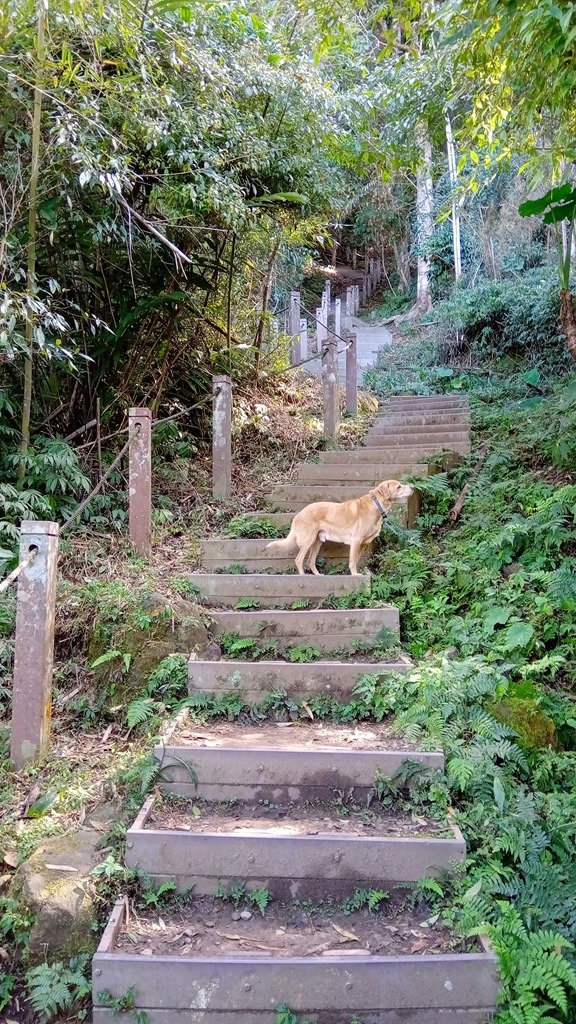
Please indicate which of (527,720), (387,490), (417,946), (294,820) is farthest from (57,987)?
(387,490)

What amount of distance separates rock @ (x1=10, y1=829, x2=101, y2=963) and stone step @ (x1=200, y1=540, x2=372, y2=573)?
8.35 feet

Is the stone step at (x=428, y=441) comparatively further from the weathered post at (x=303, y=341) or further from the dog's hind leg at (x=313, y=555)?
the weathered post at (x=303, y=341)

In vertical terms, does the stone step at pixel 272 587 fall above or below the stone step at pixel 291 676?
above

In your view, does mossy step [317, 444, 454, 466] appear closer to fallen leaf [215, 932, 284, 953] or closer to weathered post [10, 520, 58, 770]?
weathered post [10, 520, 58, 770]

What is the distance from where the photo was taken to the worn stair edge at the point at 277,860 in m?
2.57

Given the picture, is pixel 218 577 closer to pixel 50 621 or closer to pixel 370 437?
pixel 50 621

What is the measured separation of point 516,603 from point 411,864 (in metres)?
1.93

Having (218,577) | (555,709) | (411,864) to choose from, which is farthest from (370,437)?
(411,864)

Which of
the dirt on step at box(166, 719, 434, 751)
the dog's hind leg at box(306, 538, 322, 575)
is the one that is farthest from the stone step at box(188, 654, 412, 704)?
the dog's hind leg at box(306, 538, 322, 575)

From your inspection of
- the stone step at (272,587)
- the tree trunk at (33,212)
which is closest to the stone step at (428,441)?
the stone step at (272,587)

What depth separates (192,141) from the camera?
5207 mm

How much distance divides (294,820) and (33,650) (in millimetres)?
1528

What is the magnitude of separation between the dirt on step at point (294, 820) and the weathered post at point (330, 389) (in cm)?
489

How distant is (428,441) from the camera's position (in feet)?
23.2
